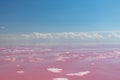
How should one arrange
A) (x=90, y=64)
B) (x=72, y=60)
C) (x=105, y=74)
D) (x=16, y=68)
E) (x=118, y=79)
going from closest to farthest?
1. (x=118, y=79)
2. (x=105, y=74)
3. (x=16, y=68)
4. (x=90, y=64)
5. (x=72, y=60)

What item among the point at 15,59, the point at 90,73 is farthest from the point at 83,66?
the point at 15,59

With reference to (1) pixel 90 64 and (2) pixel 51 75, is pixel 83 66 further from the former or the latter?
(2) pixel 51 75

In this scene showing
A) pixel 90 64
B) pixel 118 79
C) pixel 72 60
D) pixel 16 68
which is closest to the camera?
pixel 118 79

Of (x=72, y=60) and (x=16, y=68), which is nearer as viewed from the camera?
(x=16, y=68)

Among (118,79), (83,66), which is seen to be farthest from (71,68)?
(118,79)

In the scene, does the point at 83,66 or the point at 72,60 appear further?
the point at 72,60

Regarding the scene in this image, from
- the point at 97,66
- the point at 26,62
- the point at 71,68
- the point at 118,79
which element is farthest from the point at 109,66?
the point at 26,62

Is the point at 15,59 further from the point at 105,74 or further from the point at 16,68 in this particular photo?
the point at 105,74

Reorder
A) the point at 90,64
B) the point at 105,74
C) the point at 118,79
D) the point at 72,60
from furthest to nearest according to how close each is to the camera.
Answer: the point at 72,60 < the point at 90,64 < the point at 105,74 < the point at 118,79

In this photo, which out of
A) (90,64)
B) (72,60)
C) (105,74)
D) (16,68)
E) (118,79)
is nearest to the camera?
(118,79)
